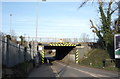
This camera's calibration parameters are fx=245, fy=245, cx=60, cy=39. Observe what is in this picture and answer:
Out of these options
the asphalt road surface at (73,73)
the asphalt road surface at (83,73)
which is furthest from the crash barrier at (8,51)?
the asphalt road surface at (83,73)

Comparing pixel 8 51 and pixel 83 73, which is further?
pixel 83 73

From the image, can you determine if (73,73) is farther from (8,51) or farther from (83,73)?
(8,51)

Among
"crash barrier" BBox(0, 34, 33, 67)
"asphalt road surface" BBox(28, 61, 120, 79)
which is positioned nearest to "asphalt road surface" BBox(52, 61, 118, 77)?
"asphalt road surface" BBox(28, 61, 120, 79)

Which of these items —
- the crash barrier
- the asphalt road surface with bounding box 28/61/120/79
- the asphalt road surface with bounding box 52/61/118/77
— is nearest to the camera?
the crash barrier

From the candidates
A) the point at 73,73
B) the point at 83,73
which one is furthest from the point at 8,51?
the point at 83,73

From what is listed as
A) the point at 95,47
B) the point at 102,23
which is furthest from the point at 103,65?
the point at 95,47

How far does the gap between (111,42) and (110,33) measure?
1837 millimetres

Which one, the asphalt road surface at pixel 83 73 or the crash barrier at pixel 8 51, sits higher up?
the crash barrier at pixel 8 51

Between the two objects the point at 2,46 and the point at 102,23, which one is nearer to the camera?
the point at 2,46

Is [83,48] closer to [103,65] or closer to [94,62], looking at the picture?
[94,62]

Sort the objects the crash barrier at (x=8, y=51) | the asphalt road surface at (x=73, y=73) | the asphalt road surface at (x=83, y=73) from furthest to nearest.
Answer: the asphalt road surface at (x=83, y=73), the asphalt road surface at (x=73, y=73), the crash barrier at (x=8, y=51)

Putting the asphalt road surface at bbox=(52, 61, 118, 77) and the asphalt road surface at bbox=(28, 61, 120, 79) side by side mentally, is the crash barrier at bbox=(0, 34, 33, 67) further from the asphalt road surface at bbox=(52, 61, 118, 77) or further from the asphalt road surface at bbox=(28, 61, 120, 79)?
the asphalt road surface at bbox=(52, 61, 118, 77)

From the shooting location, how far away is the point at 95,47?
59.4 m

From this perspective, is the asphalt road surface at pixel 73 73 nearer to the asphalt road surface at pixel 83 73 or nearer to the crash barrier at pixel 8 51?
the asphalt road surface at pixel 83 73
